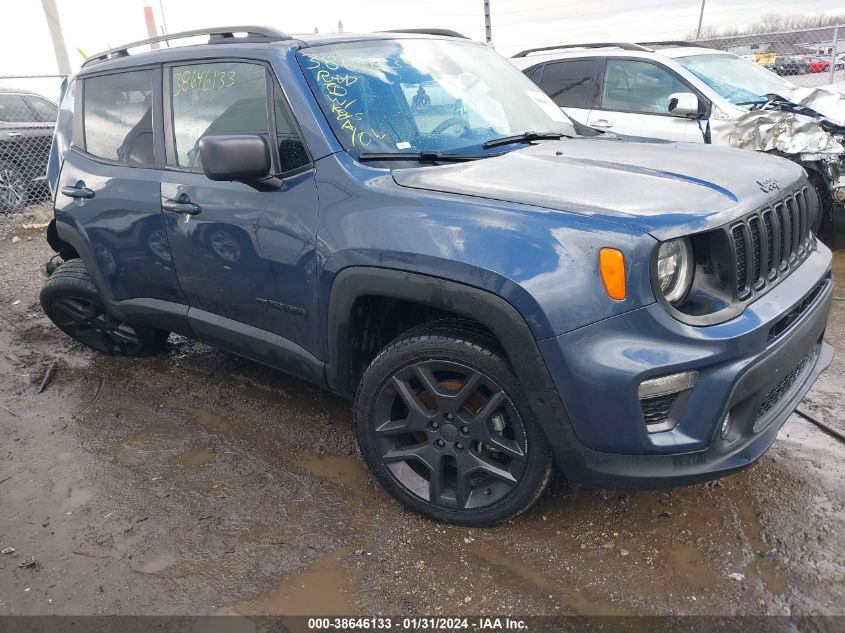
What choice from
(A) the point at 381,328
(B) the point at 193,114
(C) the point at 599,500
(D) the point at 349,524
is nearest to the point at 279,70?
(B) the point at 193,114

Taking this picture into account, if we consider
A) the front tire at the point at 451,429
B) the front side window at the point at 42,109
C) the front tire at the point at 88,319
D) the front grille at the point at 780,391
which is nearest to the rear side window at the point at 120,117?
the front tire at the point at 88,319

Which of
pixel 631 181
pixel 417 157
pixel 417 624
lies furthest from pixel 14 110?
pixel 417 624

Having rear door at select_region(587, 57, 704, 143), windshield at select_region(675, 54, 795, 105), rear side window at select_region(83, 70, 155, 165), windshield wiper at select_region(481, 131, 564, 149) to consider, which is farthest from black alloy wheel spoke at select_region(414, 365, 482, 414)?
windshield at select_region(675, 54, 795, 105)

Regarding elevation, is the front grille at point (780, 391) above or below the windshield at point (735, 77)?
below

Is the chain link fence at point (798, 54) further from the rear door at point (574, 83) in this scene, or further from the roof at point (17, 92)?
the roof at point (17, 92)

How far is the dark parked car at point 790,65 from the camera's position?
488 inches

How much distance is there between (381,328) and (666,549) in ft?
4.43

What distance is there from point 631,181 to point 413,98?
107 centimetres

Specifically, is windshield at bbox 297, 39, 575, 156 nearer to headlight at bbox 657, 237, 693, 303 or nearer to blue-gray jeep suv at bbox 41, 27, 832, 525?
blue-gray jeep suv at bbox 41, 27, 832, 525

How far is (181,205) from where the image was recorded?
3.10 meters

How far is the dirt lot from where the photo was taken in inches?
88.0

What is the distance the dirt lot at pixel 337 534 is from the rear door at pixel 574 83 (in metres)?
3.82

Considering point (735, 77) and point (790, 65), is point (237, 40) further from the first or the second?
point (790, 65)

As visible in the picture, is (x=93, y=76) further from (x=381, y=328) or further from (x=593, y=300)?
(x=593, y=300)
